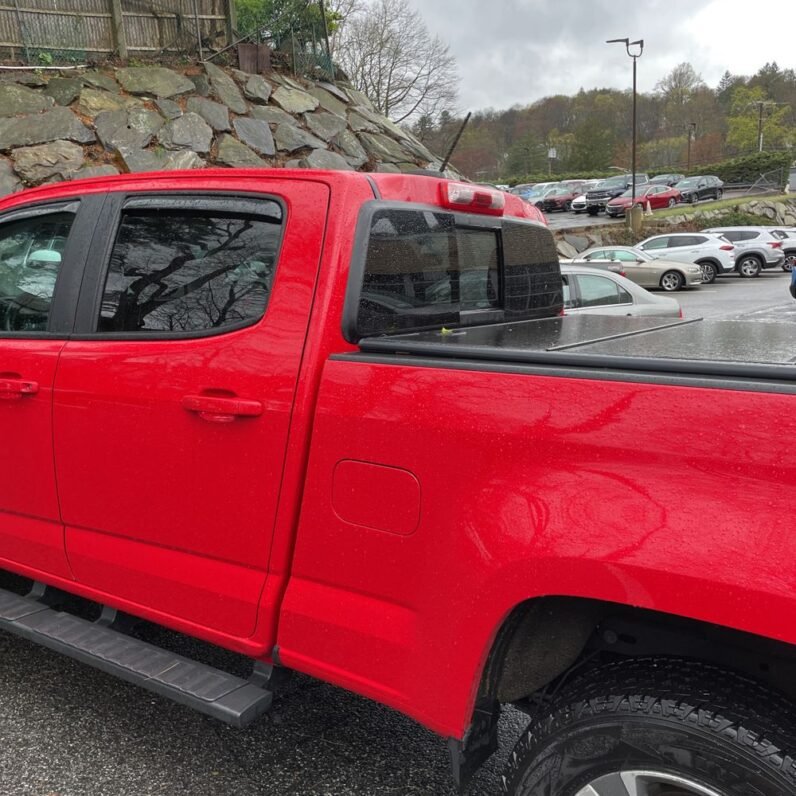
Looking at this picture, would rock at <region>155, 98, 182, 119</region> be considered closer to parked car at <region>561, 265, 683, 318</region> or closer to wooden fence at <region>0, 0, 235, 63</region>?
wooden fence at <region>0, 0, 235, 63</region>

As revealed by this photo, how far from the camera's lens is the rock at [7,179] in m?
12.0

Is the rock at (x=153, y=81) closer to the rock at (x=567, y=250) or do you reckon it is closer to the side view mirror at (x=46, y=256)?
the side view mirror at (x=46, y=256)

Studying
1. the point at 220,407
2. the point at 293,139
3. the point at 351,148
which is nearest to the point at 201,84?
the point at 293,139

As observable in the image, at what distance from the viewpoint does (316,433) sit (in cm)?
208

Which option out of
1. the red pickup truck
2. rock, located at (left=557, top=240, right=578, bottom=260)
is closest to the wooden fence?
the red pickup truck

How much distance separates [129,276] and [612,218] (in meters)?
39.9

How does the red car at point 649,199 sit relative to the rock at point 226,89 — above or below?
below

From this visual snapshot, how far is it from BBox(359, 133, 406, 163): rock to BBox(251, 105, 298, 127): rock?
5.44 ft

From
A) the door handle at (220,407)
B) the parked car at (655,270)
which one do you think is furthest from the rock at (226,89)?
the door handle at (220,407)

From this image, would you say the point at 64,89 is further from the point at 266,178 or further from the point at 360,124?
the point at 266,178

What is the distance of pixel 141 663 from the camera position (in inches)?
95.5

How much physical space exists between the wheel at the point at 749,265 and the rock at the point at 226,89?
2082cm

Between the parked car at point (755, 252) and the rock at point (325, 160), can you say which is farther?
the parked car at point (755, 252)

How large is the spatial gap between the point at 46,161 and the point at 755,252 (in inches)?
998
